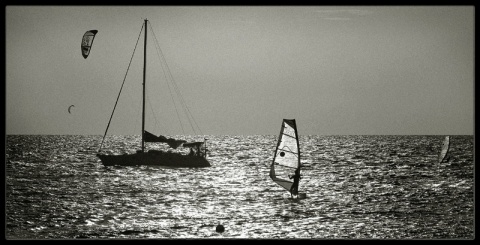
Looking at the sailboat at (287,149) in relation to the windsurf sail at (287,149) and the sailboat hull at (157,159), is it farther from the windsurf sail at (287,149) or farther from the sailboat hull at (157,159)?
the sailboat hull at (157,159)

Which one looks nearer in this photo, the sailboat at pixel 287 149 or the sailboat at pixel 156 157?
the sailboat at pixel 287 149

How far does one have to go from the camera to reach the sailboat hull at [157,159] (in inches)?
1636

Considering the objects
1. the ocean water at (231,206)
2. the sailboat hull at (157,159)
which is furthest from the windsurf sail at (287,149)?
the sailboat hull at (157,159)

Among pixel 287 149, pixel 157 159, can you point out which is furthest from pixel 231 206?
pixel 157 159

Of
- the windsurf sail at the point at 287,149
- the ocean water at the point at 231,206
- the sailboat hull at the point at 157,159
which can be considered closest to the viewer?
the ocean water at the point at 231,206

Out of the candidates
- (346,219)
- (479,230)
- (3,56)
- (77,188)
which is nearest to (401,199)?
(346,219)

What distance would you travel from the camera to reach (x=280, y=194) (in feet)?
109

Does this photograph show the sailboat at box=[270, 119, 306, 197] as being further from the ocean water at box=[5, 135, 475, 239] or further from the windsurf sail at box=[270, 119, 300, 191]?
the ocean water at box=[5, 135, 475, 239]

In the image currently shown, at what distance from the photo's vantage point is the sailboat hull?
41.6 metres

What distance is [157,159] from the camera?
41562mm

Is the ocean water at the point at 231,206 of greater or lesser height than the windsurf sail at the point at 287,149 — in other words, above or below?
below

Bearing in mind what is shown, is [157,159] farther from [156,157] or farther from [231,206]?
[231,206]

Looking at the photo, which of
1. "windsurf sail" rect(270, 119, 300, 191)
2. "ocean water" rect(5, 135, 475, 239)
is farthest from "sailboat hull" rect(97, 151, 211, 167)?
"windsurf sail" rect(270, 119, 300, 191)

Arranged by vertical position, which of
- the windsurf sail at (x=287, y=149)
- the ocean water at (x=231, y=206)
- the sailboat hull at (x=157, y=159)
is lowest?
the ocean water at (x=231, y=206)
